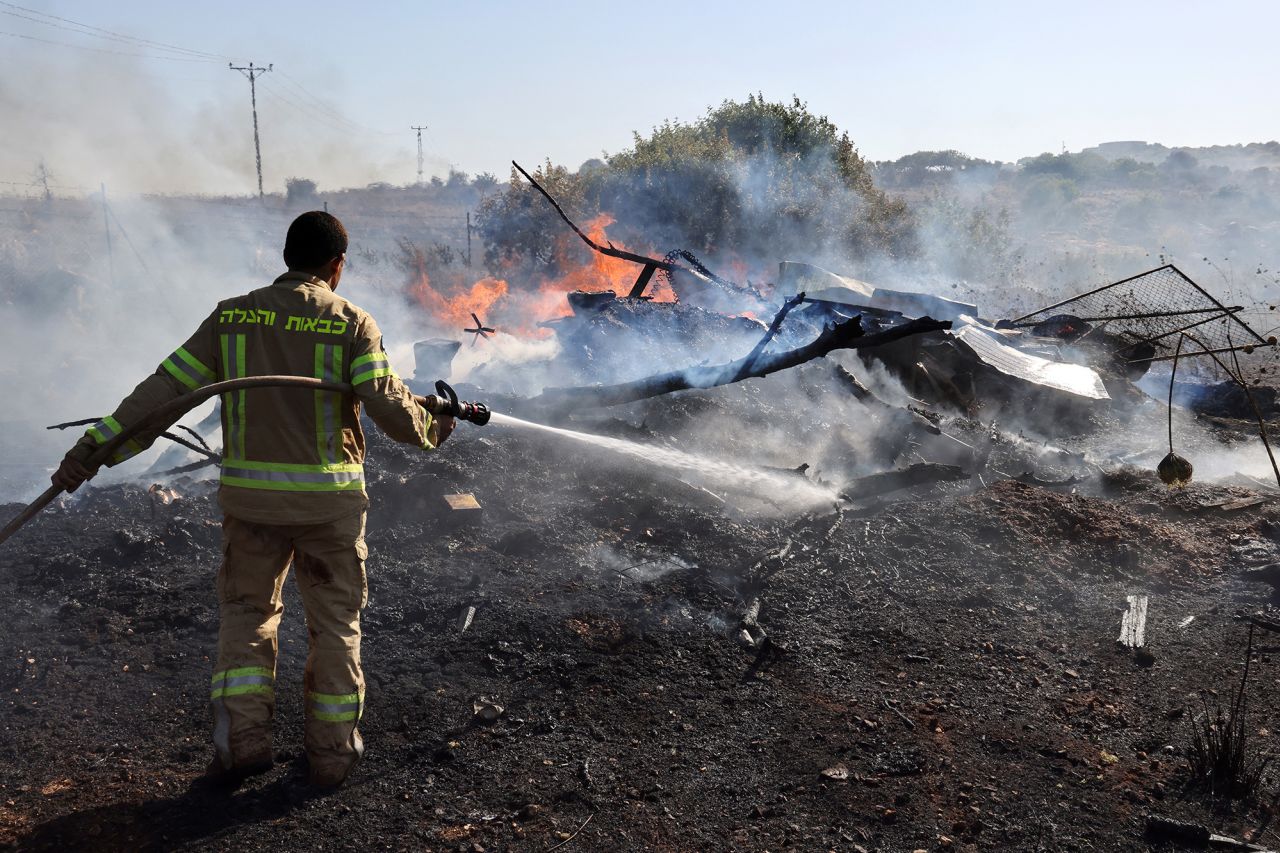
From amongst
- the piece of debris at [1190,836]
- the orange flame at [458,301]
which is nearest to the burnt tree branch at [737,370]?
the piece of debris at [1190,836]

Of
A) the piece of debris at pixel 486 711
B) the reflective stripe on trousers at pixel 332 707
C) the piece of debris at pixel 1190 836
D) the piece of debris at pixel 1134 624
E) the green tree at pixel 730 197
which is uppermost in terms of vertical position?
the green tree at pixel 730 197

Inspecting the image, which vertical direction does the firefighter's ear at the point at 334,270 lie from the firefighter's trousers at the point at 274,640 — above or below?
above

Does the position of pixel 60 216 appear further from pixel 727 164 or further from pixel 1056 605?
pixel 1056 605

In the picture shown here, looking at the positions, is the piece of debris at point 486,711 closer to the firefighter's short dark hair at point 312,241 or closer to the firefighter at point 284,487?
the firefighter at point 284,487

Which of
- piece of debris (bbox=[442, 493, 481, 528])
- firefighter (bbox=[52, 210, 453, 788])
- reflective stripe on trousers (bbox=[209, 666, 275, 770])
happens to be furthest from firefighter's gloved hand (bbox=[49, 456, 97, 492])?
piece of debris (bbox=[442, 493, 481, 528])

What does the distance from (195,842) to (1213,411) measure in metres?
12.9

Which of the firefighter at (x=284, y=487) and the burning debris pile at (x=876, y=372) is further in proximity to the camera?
the burning debris pile at (x=876, y=372)

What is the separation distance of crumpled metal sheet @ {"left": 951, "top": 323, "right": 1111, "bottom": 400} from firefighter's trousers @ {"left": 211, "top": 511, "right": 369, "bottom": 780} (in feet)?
30.0

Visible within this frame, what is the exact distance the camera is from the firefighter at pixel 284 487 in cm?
295

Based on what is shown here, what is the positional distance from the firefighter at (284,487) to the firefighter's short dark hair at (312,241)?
135mm

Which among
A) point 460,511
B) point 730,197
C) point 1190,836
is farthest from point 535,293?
point 1190,836

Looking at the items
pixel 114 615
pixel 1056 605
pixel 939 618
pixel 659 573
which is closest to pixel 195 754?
pixel 114 615

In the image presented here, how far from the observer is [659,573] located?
520 cm

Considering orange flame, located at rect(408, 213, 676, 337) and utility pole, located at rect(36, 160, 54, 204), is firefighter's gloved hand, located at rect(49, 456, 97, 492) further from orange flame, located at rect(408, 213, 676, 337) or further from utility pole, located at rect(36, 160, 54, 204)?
utility pole, located at rect(36, 160, 54, 204)
